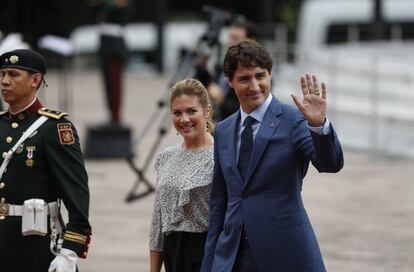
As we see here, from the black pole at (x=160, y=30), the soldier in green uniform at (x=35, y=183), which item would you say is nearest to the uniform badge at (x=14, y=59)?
the soldier in green uniform at (x=35, y=183)

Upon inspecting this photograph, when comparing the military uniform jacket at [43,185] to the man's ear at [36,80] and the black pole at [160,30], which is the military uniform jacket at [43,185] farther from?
the black pole at [160,30]

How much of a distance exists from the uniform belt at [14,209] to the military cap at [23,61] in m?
0.61

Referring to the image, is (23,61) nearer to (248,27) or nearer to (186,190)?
(186,190)

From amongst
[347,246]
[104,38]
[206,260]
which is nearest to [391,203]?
[347,246]

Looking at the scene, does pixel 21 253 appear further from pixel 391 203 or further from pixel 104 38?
pixel 104 38

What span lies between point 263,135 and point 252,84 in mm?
218

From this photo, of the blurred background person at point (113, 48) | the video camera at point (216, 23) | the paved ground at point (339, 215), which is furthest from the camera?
the blurred background person at point (113, 48)

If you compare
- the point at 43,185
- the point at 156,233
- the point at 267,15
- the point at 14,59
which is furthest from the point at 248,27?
the point at 267,15

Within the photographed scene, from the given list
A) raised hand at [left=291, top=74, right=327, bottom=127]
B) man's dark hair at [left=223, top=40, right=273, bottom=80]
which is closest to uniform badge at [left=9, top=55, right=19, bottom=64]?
man's dark hair at [left=223, top=40, right=273, bottom=80]

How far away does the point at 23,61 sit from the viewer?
576cm

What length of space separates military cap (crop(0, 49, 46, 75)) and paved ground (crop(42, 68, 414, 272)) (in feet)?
13.0

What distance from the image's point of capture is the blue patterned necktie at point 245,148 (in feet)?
17.7

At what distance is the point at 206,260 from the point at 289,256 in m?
0.43

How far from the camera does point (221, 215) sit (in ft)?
18.2
